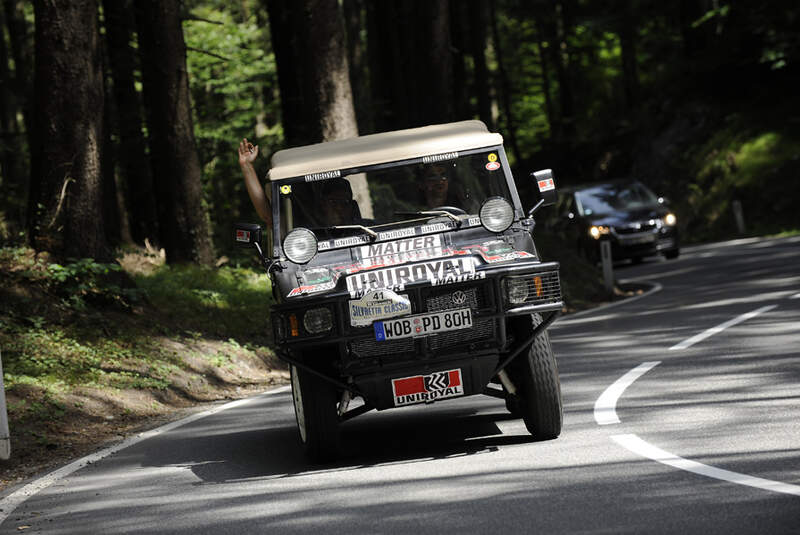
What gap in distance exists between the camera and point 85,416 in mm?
11688

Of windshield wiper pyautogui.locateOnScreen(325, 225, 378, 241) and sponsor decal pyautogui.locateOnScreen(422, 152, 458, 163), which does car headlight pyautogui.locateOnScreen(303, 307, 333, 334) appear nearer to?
windshield wiper pyautogui.locateOnScreen(325, 225, 378, 241)

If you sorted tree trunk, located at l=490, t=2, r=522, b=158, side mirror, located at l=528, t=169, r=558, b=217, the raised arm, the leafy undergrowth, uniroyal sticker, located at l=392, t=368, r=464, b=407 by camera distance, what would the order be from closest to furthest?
1. uniroyal sticker, located at l=392, t=368, r=464, b=407
2. side mirror, located at l=528, t=169, r=558, b=217
3. the raised arm
4. the leafy undergrowth
5. tree trunk, located at l=490, t=2, r=522, b=158

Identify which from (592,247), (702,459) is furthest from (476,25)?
(702,459)

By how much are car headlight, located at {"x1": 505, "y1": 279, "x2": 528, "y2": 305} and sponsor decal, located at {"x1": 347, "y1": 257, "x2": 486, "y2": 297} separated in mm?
202

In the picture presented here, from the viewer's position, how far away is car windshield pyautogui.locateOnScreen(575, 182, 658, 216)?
27.9m

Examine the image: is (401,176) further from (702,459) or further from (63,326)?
(63,326)

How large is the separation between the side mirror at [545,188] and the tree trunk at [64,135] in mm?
7965

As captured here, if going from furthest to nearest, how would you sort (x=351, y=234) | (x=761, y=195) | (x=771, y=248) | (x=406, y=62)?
(x=761, y=195)
(x=406, y=62)
(x=771, y=248)
(x=351, y=234)

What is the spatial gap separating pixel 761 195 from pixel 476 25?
10991mm

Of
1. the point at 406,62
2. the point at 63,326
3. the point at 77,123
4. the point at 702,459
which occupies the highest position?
the point at 406,62

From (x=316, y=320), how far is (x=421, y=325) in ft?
2.25

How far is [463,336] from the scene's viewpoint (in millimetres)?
7980

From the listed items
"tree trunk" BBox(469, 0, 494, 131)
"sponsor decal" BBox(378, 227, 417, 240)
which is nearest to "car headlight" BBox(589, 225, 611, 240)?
"tree trunk" BBox(469, 0, 494, 131)

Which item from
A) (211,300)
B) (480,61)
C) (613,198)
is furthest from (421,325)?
(480,61)
